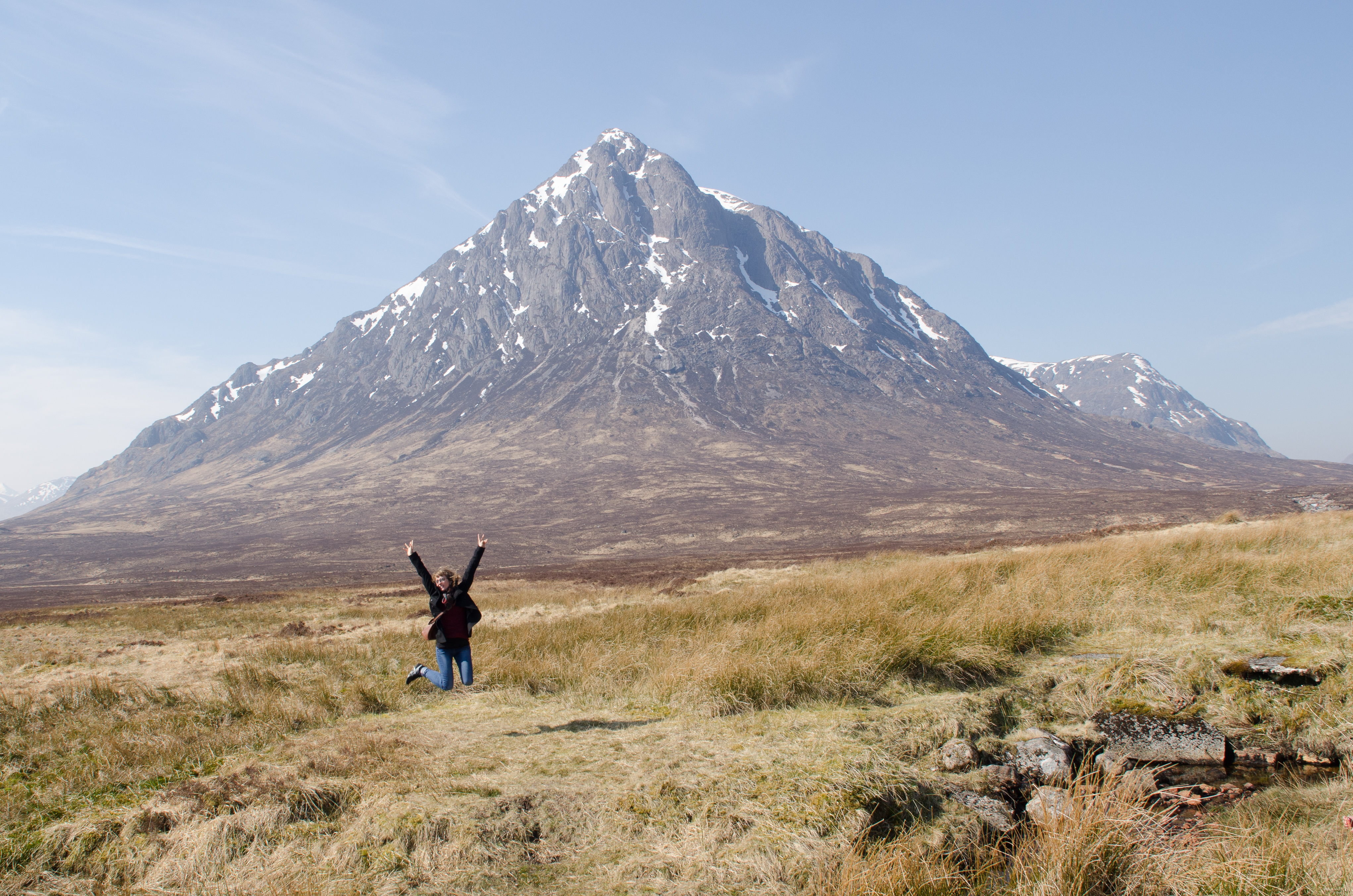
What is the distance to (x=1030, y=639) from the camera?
8.31 meters

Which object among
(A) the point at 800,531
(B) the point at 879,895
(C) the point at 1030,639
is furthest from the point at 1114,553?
(A) the point at 800,531

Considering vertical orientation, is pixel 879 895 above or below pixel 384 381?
below

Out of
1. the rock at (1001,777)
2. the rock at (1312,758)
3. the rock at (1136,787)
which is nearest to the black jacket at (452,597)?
the rock at (1001,777)

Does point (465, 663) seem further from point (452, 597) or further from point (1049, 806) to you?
point (1049, 806)

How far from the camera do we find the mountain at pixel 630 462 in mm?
62625

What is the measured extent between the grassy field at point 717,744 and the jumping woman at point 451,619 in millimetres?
538

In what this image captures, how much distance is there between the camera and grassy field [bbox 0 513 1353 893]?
152 inches

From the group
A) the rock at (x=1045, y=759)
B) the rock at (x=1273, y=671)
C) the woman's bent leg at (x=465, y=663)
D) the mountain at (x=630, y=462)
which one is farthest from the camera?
the mountain at (x=630, y=462)

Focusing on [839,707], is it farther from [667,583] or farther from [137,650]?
[667,583]

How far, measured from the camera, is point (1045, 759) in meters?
5.64

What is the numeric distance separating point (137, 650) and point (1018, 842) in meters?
17.7

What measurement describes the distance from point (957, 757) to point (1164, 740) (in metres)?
2.08

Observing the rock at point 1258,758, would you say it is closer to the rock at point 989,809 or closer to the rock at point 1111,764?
the rock at point 1111,764

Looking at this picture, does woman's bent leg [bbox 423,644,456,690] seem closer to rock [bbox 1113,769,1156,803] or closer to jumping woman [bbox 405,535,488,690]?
jumping woman [bbox 405,535,488,690]
